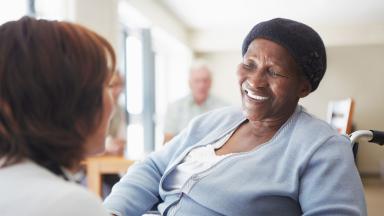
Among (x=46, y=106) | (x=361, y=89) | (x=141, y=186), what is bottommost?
(x=141, y=186)

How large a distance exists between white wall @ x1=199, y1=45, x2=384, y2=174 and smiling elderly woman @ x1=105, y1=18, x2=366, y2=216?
0.11 meters

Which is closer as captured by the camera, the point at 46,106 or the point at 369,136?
the point at 46,106

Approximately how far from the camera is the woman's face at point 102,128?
73 cm

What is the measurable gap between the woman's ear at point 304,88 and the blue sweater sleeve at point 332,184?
0.59ft

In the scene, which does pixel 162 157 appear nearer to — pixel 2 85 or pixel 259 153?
pixel 259 153

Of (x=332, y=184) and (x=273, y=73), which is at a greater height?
(x=273, y=73)

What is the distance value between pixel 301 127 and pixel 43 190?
66cm

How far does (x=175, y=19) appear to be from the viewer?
4.62 m

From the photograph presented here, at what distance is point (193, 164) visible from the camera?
3.79 feet

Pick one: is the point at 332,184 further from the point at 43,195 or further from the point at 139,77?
the point at 139,77

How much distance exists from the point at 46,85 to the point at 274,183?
0.57m

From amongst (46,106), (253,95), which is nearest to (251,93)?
(253,95)

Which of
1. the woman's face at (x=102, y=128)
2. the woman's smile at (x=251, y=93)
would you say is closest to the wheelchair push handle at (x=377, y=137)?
the woman's smile at (x=251, y=93)

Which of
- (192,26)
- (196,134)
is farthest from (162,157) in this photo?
(192,26)
